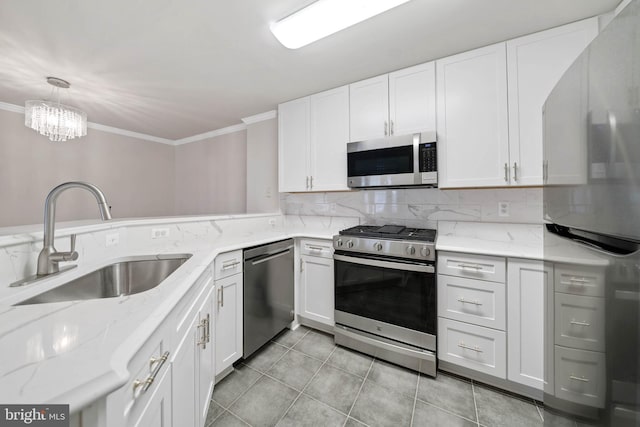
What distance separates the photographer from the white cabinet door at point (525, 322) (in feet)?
4.56

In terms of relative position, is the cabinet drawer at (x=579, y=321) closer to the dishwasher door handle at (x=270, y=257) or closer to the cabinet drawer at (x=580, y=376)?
the cabinet drawer at (x=580, y=376)

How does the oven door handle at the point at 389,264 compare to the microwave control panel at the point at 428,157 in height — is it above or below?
below

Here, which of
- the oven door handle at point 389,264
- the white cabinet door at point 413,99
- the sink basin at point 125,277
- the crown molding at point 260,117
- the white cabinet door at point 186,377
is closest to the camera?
the white cabinet door at point 186,377

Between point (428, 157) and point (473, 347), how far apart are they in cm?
138

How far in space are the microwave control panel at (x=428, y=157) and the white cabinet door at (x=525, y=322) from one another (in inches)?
32.3

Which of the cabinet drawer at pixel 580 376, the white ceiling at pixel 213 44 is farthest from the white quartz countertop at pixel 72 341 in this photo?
the white ceiling at pixel 213 44

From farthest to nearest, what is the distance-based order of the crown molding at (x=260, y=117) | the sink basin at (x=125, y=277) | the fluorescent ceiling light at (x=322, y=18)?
the crown molding at (x=260, y=117) → the fluorescent ceiling light at (x=322, y=18) → the sink basin at (x=125, y=277)

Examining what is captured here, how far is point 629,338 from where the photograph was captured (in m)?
0.43

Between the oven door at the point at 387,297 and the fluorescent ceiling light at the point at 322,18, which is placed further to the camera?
the oven door at the point at 387,297

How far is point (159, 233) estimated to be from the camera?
1728mm

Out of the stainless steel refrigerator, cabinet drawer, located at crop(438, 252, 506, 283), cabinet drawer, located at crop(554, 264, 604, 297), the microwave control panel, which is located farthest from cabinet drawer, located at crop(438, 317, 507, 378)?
the microwave control panel

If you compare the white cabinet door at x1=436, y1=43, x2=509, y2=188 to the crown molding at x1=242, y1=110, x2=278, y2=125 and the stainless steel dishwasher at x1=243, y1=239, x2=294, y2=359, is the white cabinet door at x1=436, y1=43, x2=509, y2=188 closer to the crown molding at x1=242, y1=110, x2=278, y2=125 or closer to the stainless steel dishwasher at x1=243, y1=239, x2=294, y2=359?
the stainless steel dishwasher at x1=243, y1=239, x2=294, y2=359

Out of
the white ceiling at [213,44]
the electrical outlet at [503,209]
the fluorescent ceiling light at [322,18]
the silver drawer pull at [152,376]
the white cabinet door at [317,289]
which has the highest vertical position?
the white ceiling at [213,44]

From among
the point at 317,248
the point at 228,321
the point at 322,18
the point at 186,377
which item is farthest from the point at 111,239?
the point at 322,18
